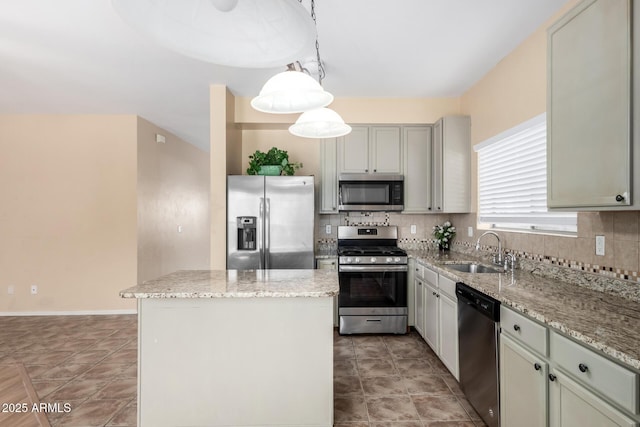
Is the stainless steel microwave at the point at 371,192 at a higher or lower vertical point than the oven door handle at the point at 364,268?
higher

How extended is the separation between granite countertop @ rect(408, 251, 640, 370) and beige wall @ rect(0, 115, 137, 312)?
14.1 ft

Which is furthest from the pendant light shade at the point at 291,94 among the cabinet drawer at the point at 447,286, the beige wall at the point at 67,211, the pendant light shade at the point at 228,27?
the beige wall at the point at 67,211

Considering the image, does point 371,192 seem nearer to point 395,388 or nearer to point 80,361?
point 395,388

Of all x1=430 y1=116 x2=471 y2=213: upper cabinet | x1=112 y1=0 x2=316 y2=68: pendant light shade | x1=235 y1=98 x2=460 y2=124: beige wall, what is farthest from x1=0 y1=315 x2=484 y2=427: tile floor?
x1=235 y1=98 x2=460 y2=124: beige wall

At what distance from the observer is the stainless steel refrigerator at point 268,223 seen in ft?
11.3

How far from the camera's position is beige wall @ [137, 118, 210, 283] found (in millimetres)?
4668

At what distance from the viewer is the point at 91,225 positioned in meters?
4.43

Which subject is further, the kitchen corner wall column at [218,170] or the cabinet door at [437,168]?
the cabinet door at [437,168]

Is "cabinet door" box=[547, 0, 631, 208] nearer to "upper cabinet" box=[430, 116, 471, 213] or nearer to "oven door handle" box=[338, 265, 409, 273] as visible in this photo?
"upper cabinet" box=[430, 116, 471, 213]

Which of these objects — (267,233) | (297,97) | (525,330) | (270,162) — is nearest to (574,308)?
(525,330)

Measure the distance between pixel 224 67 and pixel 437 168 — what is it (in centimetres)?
249

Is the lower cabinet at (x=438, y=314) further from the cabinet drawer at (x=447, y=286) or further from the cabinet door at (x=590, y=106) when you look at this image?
the cabinet door at (x=590, y=106)

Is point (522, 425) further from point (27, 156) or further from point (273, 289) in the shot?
point (27, 156)

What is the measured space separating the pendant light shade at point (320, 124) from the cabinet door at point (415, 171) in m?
A: 1.87
